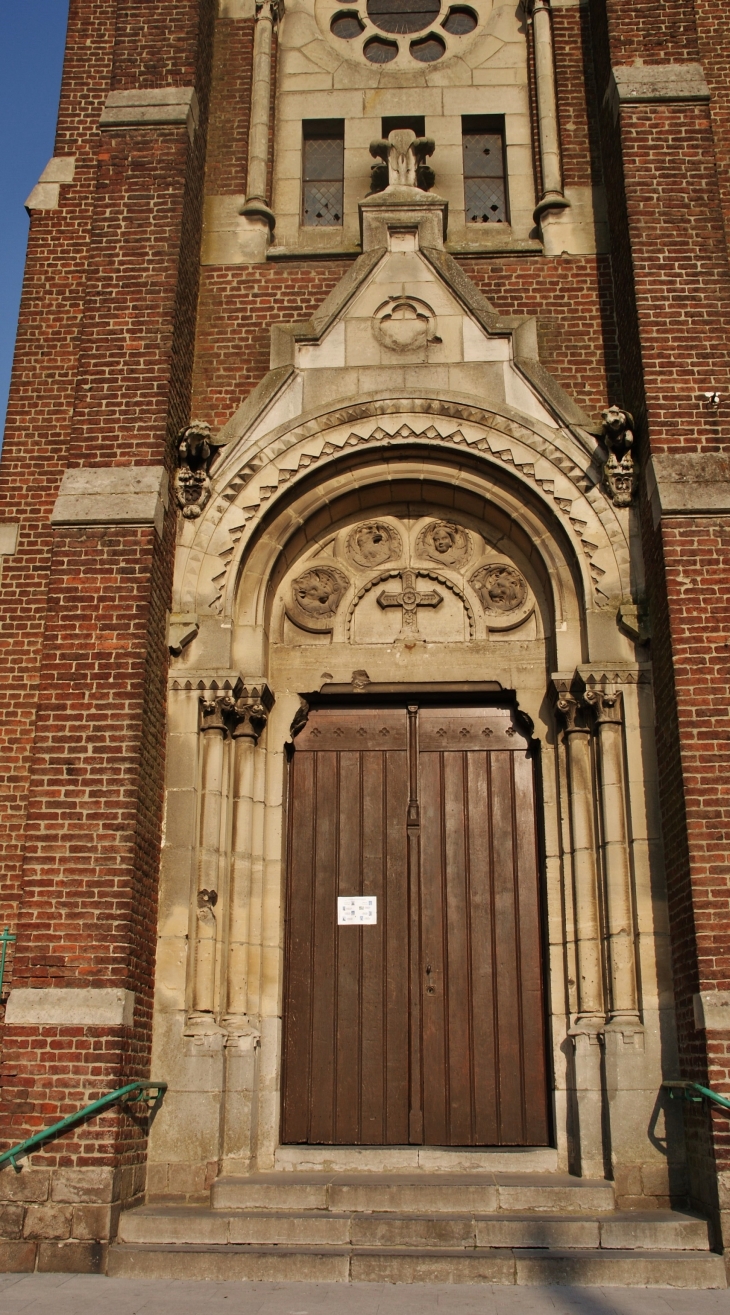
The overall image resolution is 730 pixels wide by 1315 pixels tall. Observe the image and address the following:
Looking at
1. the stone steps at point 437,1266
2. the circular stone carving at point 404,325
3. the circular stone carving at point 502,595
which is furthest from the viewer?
the circular stone carving at point 404,325

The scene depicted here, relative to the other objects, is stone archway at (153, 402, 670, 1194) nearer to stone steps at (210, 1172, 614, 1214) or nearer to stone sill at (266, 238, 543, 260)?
stone steps at (210, 1172, 614, 1214)

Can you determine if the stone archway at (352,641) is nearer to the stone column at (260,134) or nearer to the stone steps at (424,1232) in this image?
the stone steps at (424,1232)

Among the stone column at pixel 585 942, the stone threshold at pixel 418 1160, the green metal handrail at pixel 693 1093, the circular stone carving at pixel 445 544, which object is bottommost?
the stone threshold at pixel 418 1160

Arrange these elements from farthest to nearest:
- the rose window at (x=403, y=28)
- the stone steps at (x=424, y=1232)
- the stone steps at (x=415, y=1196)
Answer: the rose window at (x=403, y=28) → the stone steps at (x=415, y=1196) → the stone steps at (x=424, y=1232)

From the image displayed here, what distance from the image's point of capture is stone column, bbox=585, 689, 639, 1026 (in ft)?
26.5

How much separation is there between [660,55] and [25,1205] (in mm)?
9794

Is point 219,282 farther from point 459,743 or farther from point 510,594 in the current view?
point 459,743

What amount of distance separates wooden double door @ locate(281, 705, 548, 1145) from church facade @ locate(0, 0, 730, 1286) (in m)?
0.03

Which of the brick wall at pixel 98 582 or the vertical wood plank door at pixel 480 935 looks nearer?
the brick wall at pixel 98 582

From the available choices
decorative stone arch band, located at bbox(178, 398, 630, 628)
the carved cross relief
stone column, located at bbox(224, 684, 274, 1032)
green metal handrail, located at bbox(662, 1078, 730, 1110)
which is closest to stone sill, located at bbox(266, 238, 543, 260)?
decorative stone arch band, located at bbox(178, 398, 630, 628)

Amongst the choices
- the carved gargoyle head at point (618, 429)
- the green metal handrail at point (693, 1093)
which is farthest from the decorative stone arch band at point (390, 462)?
the green metal handrail at point (693, 1093)

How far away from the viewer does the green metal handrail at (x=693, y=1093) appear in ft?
23.0

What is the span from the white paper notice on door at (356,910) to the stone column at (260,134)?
560cm

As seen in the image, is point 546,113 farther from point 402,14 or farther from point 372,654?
point 372,654
